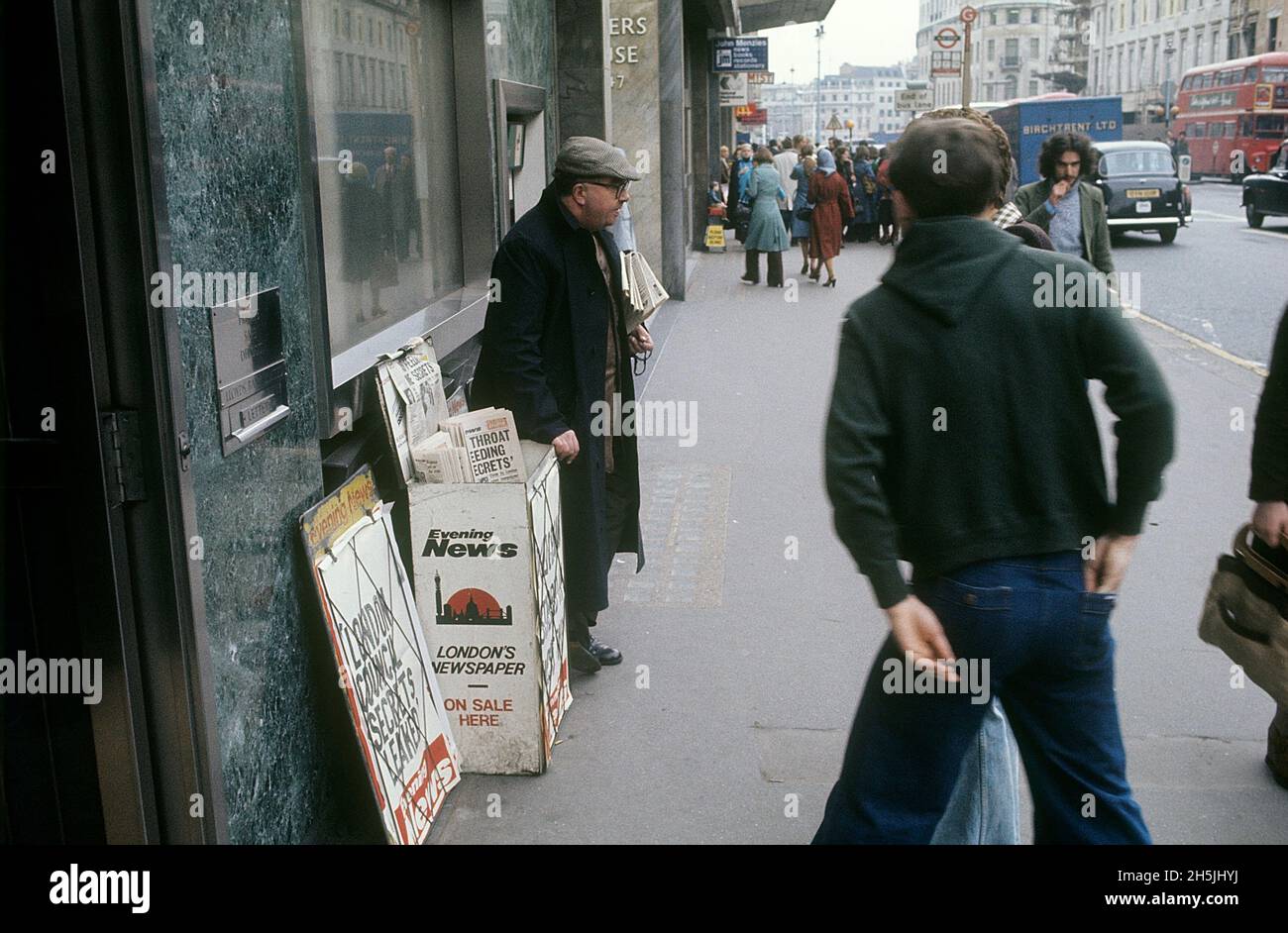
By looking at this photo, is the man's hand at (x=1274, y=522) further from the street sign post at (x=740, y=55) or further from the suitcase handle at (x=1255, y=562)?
the street sign post at (x=740, y=55)

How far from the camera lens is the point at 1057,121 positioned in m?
33.4

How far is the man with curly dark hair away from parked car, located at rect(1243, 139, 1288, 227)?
20355mm

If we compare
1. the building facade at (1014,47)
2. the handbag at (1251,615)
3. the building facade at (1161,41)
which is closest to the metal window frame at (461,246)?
the handbag at (1251,615)

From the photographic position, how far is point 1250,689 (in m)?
4.68

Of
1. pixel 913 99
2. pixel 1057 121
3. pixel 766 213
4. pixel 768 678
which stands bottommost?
pixel 768 678

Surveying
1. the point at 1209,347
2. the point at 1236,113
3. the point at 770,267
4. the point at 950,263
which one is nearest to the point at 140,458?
the point at 950,263

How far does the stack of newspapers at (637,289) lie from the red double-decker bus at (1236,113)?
41.7 m

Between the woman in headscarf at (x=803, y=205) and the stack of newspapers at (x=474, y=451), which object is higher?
the woman in headscarf at (x=803, y=205)

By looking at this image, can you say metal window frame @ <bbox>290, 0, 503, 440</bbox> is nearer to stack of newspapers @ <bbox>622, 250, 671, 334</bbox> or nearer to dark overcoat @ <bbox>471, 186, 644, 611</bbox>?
dark overcoat @ <bbox>471, 186, 644, 611</bbox>

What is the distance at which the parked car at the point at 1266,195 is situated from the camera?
969 inches

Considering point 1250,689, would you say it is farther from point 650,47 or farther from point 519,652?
point 650,47

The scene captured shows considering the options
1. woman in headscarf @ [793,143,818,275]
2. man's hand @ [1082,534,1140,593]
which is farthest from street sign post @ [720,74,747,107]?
man's hand @ [1082,534,1140,593]

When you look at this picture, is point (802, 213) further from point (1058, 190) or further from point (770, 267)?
point (1058, 190)

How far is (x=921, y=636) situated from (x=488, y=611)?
70.6 inches
